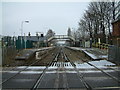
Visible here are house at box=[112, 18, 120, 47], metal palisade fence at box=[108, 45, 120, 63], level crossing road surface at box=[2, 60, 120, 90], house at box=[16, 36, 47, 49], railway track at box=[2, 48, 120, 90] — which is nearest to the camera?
railway track at box=[2, 48, 120, 90]

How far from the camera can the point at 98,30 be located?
58906mm

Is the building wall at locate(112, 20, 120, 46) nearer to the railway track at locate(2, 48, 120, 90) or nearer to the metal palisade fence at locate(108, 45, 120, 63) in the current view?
the metal palisade fence at locate(108, 45, 120, 63)

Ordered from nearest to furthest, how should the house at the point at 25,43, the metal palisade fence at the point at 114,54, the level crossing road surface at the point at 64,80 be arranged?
the level crossing road surface at the point at 64,80 → the metal palisade fence at the point at 114,54 → the house at the point at 25,43

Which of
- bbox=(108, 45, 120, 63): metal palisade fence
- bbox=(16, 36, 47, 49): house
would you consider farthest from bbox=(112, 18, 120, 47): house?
bbox=(108, 45, 120, 63): metal palisade fence


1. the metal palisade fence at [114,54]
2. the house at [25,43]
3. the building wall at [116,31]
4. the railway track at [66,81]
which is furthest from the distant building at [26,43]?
the railway track at [66,81]

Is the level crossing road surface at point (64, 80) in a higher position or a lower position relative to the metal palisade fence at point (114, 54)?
lower

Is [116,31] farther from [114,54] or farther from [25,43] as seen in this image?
[114,54]

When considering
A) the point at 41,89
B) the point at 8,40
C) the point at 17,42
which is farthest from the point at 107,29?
the point at 41,89

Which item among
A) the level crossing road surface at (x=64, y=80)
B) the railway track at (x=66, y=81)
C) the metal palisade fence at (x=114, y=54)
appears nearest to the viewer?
the railway track at (x=66, y=81)

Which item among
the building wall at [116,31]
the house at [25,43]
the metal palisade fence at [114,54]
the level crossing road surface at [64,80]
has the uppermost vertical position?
the building wall at [116,31]

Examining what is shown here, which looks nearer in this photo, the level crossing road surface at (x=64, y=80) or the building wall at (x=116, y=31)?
Result: the level crossing road surface at (x=64, y=80)

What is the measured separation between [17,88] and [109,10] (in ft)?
148

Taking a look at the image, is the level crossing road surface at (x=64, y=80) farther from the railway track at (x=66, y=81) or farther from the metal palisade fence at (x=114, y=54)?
the metal palisade fence at (x=114, y=54)

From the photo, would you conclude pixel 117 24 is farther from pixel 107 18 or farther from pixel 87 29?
pixel 87 29
